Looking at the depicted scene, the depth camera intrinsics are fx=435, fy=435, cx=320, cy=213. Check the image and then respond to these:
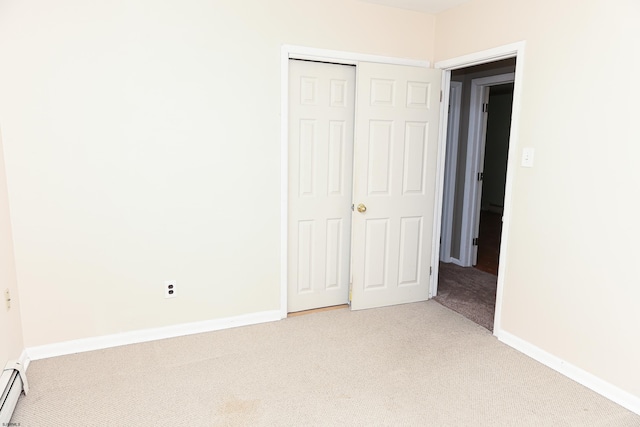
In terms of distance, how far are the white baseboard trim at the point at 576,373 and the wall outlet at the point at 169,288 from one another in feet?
7.67

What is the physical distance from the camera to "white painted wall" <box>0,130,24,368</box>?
234 centimetres

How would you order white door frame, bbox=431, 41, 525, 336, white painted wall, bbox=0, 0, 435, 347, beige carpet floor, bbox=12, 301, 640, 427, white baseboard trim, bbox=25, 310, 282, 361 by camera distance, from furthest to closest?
white door frame, bbox=431, 41, 525, 336, white baseboard trim, bbox=25, 310, 282, 361, white painted wall, bbox=0, 0, 435, 347, beige carpet floor, bbox=12, 301, 640, 427

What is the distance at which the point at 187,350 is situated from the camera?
2.88 meters

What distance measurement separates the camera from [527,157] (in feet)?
9.37

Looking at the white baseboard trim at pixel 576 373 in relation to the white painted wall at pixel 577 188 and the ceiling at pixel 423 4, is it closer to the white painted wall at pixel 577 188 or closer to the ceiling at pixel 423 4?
the white painted wall at pixel 577 188

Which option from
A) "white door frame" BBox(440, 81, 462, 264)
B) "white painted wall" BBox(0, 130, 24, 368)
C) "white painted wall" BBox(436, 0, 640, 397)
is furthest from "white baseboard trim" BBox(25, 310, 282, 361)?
"white door frame" BBox(440, 81, 462, 264)

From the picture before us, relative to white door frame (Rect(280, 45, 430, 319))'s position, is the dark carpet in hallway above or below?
below

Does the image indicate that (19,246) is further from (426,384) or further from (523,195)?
(523,195)

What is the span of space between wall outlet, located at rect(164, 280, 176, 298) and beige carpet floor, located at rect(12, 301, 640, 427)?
1.03 feet

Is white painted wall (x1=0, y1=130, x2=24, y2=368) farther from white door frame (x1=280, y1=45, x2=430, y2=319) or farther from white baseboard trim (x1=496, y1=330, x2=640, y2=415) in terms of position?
white baseboard trim (x1=496, y1=330, x2=640, y2=415)

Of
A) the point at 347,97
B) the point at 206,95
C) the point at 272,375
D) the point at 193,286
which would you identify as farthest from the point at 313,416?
the point at 347,97

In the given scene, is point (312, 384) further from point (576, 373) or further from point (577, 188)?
point (577, 188)

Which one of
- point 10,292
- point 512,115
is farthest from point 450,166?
point 10,292

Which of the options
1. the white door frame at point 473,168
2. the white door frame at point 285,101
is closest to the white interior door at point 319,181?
the white door frame at point 285,101
